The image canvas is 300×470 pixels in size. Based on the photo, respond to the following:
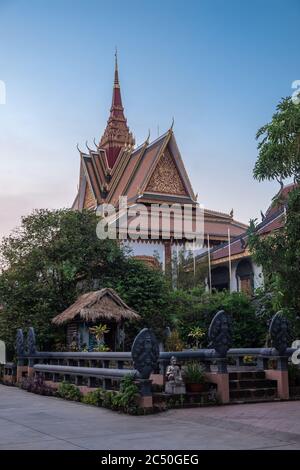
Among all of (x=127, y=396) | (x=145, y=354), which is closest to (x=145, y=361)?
(x=145, y=354)

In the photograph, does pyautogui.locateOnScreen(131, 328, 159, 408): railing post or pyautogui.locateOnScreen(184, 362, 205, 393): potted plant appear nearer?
pyautogui.locateOnScreen(131, 328, 159, 408): railing post

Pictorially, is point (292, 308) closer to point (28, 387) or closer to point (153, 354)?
point (153, 354)

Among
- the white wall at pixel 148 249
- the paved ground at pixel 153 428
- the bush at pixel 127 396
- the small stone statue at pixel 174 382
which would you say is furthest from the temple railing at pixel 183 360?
the white wall at pixel 148 249

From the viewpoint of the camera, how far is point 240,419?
10469 millimetres

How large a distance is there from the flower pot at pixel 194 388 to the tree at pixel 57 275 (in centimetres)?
836

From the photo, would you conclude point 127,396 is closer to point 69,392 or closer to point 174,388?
point 174,388

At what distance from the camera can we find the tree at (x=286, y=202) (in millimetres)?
8930

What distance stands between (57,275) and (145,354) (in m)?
9.95

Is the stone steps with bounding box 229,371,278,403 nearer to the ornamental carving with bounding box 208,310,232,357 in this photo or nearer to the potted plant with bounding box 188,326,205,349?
the ornamental carving with bounding box 208,310,232,357

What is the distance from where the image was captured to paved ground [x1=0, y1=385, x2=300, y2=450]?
799 centimetres

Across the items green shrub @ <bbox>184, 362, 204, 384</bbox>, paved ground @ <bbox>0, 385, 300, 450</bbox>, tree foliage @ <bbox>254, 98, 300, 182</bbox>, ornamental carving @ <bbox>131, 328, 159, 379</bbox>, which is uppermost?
tree foliage @ <bbox>254, 98, 300, 182</bbox>

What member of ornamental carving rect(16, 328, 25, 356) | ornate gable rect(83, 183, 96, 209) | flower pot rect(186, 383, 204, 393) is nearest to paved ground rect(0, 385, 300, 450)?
flower pot rect(186, 383, 204, 393)

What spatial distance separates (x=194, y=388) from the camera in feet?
42.2

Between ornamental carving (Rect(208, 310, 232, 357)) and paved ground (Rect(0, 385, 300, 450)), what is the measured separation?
1287 mm
